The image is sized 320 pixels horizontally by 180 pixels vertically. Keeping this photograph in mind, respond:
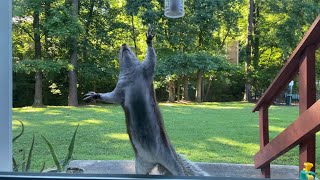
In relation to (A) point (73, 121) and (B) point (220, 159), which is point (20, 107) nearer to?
(A) point (73, 121)

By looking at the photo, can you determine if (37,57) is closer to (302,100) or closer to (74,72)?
(74,72)

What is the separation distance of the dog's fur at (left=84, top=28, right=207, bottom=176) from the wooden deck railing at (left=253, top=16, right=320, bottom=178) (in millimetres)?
357

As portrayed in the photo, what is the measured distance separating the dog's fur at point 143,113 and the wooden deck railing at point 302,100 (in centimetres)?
36

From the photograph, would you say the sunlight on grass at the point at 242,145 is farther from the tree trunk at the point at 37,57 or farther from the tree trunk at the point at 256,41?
the tree trunk at the point at 37,57

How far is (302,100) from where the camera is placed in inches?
43.7

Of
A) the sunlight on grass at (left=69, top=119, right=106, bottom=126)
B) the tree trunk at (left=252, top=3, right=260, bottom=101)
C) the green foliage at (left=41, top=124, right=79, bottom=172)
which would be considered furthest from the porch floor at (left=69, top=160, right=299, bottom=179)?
the tree trunk at (left=252, top=3, right=260, bottom=101)

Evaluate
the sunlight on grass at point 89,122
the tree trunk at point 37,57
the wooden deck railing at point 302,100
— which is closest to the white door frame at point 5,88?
the tree trunk at point 37,57

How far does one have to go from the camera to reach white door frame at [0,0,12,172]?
0.80 m

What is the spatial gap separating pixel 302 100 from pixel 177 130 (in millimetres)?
472

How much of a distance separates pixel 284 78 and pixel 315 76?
0.11m

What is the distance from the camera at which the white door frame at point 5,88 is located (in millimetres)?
804

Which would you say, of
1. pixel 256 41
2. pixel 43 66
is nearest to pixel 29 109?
pixel 43 66

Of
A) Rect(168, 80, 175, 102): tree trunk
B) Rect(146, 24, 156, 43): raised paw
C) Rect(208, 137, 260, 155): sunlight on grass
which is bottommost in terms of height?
Rect(208, 137, 260, 155): sunlight on grass

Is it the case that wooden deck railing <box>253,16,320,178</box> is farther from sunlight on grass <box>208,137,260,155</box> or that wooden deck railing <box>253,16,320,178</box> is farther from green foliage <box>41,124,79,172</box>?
green foliage <box>41,124,79,172</box>
